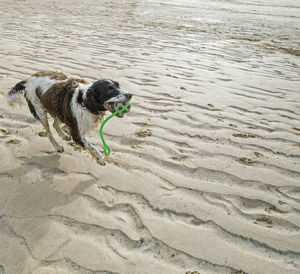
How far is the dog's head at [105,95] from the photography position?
2.61m

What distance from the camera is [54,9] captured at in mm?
13469

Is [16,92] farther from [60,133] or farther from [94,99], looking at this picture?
[94,99]

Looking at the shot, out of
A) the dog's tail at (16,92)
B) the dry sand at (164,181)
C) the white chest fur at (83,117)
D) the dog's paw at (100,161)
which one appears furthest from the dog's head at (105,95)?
the dog's tail at (16,92)

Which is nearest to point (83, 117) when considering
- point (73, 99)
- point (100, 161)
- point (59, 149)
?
point (73, 99)

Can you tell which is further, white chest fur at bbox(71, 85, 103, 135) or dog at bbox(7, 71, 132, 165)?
white chest fur at bbox(71, 85, 103, 135)

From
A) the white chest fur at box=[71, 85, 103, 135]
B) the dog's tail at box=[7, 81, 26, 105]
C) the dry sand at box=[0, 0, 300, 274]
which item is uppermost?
the dog's tail at box=[7, 81, 26, 105]

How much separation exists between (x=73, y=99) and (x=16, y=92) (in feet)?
3.57

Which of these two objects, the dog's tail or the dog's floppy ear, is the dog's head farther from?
the dog's tail

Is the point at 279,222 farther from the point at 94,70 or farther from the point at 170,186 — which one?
the point at 94,70

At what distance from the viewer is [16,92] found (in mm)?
3418

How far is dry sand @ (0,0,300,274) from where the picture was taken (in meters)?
2.15

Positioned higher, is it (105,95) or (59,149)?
(105,95)

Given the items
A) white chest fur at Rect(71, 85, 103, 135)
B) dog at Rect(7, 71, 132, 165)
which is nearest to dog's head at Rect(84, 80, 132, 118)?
dog at Rect(7, 71, 132, 165)

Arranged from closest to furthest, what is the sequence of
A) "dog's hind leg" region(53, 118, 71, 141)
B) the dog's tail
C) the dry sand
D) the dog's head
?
the dry sand → the dog's head → the dog's tail → "dog's hind leg" region(53, 118, 71, 141)
